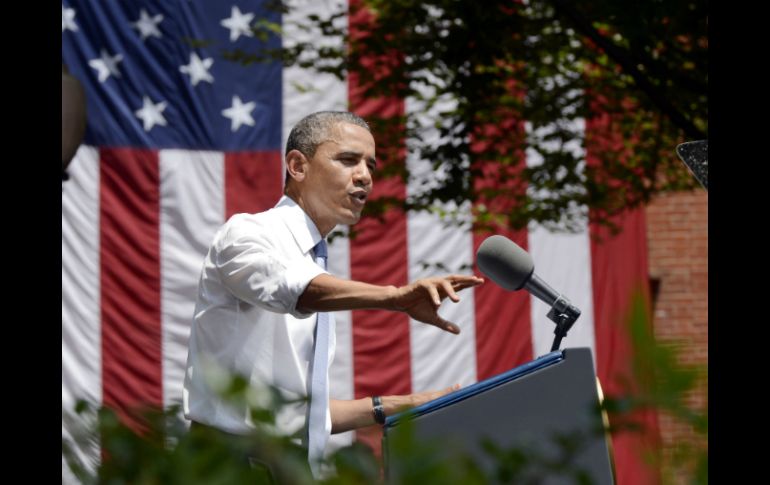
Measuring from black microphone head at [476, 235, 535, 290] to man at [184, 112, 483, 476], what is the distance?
0.44 ft

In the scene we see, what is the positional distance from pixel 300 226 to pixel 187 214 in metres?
6.35

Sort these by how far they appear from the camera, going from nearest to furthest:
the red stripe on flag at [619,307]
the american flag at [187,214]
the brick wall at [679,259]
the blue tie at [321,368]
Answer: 1. the red stripe on flag at [619,307]
2. the blue tie at [321,368]
3. the american flag at [187,214]
4. the brick wall at [679,259]

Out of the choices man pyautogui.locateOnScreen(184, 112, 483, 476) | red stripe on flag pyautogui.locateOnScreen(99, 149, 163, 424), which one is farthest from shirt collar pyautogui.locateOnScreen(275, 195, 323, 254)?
red stripe on flag pyautogui.locateOnScreen(99, 149, 163, 424)

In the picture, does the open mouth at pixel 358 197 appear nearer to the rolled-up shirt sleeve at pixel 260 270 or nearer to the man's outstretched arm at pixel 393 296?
the rolled-up shirt sleeve at pixel 260 270

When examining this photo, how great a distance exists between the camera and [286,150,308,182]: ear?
312 cm

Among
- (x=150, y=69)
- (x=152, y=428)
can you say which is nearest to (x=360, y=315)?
(x=150, y=69)

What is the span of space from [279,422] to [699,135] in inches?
182

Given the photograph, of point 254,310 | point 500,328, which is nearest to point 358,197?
point 254,310

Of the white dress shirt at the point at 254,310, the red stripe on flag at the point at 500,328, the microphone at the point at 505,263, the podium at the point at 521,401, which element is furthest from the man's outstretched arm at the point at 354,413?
the red stripe on flag at the point at 500,328

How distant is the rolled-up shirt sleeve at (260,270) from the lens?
2.52 m

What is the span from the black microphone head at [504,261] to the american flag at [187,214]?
6519 mm

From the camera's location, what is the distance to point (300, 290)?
8.20ft
